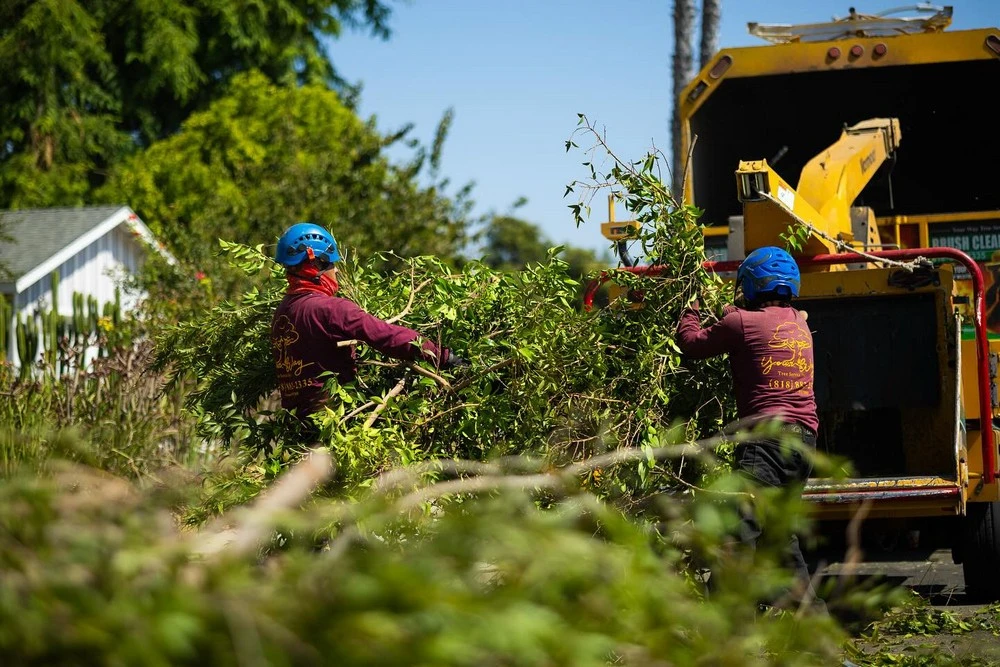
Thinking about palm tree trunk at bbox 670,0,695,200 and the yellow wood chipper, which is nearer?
the yellow wood chipper

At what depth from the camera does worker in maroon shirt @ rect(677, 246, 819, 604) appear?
5.92 metres

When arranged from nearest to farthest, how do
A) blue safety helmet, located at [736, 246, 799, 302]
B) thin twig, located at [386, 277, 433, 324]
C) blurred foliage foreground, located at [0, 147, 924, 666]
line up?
blurred foliage foreground, located at [0, 147, 924, 666], thin twig, located at [386, 277, 433, 324], blue safety helmet, located at [736, 246, 799, 302]

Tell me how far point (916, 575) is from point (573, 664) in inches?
276

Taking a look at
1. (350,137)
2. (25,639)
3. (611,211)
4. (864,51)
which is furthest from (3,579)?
(350,137)

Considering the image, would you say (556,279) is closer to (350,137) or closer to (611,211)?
(611,211)

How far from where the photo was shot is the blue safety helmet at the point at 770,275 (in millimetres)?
6262

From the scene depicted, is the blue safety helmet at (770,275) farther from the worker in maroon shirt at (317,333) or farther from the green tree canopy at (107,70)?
the green tree canopy at (107,70)

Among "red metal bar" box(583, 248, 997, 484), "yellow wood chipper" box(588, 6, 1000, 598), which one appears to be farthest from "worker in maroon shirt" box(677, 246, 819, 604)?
"yellow wood chipper" box(588, 6, 1000, 598)

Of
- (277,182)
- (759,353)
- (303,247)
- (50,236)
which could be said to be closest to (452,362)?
(303,247)

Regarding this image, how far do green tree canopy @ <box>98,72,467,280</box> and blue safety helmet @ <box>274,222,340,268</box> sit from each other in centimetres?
1085

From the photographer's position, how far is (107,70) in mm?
30125

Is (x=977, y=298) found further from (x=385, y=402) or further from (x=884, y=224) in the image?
(x=385, y=402)

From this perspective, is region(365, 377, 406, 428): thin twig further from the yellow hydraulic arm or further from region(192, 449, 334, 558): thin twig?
the yellow hydraulic arm

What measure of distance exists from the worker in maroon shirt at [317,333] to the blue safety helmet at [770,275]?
1606 millimetres
